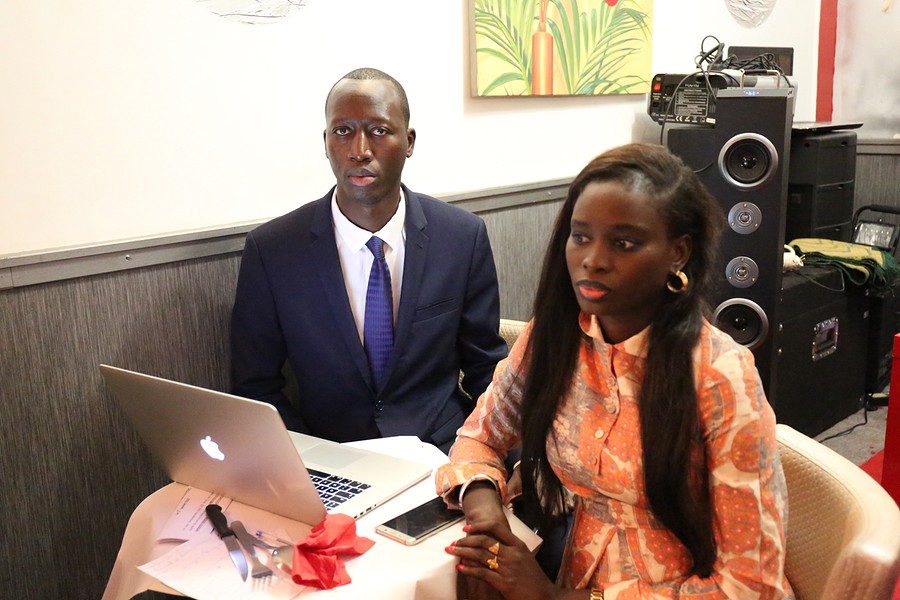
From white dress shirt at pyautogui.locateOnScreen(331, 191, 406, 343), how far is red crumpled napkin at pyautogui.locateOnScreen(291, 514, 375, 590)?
721 mm

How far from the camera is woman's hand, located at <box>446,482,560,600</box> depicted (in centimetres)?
123

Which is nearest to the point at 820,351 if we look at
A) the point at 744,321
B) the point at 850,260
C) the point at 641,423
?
the point at 850,260

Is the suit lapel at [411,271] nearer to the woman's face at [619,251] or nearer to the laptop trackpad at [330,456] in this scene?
the laptop trackpad at [330,456]

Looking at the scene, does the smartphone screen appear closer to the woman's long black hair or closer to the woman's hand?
the woman's hand

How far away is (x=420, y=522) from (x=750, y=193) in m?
1.92

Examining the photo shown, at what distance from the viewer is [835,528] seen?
1.29 m

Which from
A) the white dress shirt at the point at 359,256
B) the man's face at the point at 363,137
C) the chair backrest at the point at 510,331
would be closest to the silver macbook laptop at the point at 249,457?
the white dress shirt at the point at 359,256

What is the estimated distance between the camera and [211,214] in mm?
A: 2023

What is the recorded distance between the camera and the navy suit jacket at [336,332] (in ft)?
6.24

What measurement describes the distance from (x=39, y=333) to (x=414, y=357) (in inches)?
30.4

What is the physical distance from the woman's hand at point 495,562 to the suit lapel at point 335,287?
0.67 metres

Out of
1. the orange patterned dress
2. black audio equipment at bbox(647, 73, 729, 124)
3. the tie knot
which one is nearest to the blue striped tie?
the tie knot

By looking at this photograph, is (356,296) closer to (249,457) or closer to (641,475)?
(249,457)

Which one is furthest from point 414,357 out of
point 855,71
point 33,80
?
point 855,71
